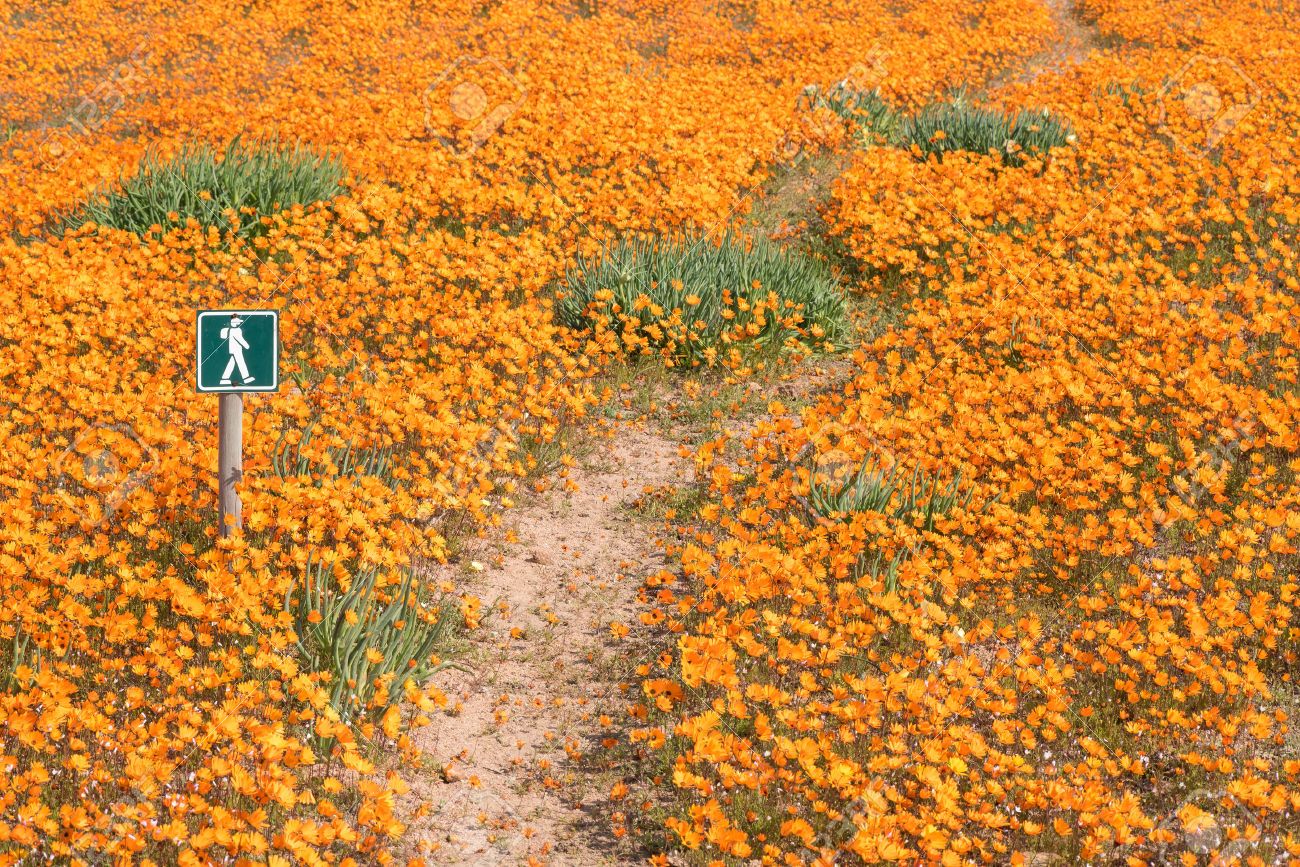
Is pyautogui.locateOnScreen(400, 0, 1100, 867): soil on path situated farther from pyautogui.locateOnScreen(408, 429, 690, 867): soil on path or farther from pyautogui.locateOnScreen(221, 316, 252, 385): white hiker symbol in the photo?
pyautogui.locateOnScreen(221, 316, 252, 385): white hiker symbol

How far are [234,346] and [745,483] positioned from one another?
327 cm

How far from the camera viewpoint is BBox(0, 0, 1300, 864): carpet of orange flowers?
4141mm

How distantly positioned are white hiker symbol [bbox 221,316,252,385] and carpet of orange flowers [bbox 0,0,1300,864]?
2.70 feet

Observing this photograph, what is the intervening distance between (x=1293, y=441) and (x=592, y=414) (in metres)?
4.46

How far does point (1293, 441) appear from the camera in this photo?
6.43 m

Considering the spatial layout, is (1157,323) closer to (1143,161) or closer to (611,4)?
(1143,161)

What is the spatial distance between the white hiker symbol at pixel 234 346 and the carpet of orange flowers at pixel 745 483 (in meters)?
0.82

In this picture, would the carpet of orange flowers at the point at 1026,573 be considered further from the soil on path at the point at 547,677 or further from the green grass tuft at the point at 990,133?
the green grass tuft at the point at 990,133

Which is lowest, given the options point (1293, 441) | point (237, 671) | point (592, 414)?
point (592, 414)

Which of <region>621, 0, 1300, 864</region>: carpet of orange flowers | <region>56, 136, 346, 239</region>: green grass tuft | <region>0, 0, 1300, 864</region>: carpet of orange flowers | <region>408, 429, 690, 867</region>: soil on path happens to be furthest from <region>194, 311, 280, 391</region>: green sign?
<region>56, 136, 346, 239</region>: green grass tuft

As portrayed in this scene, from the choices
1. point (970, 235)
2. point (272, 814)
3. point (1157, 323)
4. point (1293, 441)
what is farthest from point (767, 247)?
point (272, 814)

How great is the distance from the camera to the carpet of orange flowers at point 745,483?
414cm

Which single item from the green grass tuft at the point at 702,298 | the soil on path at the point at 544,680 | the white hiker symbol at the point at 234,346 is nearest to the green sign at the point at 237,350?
the white hiker symbol at the point at 234,346

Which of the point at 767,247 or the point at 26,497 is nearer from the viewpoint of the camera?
the point at 26,497
